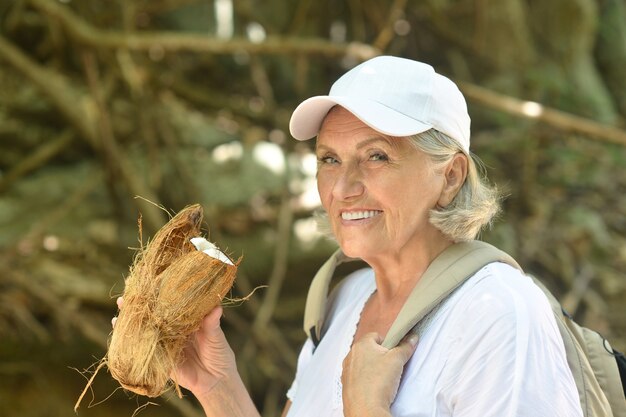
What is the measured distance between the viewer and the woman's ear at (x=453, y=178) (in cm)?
178

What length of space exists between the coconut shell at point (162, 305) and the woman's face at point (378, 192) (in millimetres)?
264

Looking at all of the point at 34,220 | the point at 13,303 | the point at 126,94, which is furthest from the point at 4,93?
the point at 13,303

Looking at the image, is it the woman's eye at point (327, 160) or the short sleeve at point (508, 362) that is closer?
the short sleeve at point (508, 362)

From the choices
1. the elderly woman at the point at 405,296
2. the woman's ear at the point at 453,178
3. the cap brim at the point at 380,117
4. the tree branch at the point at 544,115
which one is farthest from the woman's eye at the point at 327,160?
the tree branch at the point at 544,115

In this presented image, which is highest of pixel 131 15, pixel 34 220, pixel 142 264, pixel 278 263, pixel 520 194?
pixel 142 264

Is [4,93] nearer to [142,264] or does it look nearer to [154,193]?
[154,193]

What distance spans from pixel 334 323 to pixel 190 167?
282 centimetres

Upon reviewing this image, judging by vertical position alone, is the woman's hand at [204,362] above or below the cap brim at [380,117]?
below

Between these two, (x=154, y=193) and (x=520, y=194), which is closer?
(x=154, y=193)

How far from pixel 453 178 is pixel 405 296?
0.26 meters

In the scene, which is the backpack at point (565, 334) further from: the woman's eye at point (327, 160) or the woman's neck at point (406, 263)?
the woman's eye at point (327, 160)

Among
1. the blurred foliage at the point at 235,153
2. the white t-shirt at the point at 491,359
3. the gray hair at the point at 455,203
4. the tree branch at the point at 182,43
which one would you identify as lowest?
the blurred foliage at the point at 235,153

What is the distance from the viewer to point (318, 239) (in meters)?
4.58

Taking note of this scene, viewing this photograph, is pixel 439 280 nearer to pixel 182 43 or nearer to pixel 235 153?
pixel 182 43
